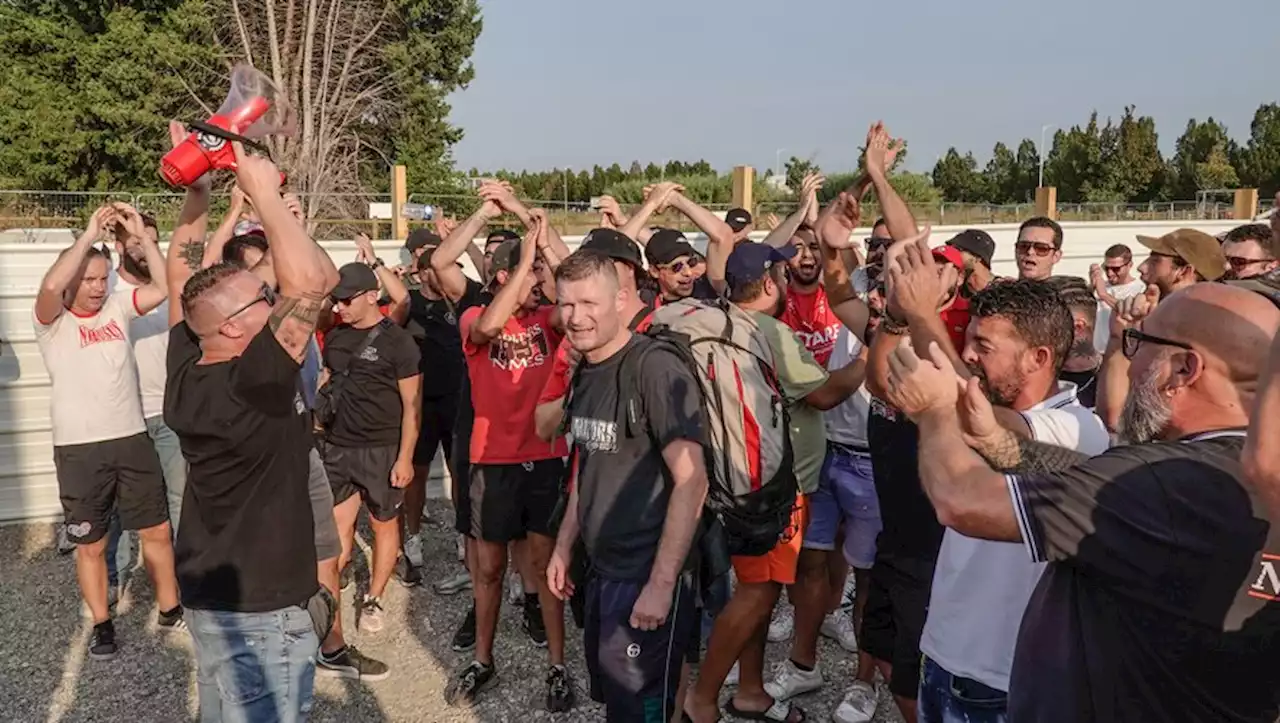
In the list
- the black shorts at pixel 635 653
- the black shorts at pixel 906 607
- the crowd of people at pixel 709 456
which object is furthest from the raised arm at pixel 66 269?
the black shorts at pixel 906 607

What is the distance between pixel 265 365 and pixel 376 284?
8.25 ft

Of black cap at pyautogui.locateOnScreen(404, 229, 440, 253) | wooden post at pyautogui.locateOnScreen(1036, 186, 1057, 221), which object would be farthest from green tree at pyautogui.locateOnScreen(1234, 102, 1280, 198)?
black cap at pyautogui.locateOnScreen(404, 229, 440, 253)

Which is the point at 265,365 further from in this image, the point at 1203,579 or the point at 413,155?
the point at 413,155

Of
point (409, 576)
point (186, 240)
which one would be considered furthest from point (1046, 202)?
point (186, 240)

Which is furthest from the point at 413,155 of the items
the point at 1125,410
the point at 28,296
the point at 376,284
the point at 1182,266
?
the point at 1125,410

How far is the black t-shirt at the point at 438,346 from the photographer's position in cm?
603

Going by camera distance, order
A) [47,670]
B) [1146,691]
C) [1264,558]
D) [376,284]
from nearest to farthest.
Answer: [1264,558] → [1146,691] → [47,670] → [376,284]

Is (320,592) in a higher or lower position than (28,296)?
lower

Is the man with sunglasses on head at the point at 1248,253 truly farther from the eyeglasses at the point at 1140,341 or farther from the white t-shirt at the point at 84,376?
the white t-shirt at the point at 84,376

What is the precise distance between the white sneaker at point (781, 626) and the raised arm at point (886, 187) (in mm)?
2421

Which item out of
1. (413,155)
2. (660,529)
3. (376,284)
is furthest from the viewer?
(413,155)

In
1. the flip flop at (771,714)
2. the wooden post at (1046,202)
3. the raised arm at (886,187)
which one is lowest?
the flip flop at (771,714)

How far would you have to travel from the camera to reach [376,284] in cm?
498

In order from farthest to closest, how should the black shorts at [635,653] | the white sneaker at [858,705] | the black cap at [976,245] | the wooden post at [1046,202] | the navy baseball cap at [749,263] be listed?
the wooden post at [1046,202], the black cap at [976,245], the white sneaker at [858,705], the navy baseball cap at [749,263], the black shorts at [635,653]
